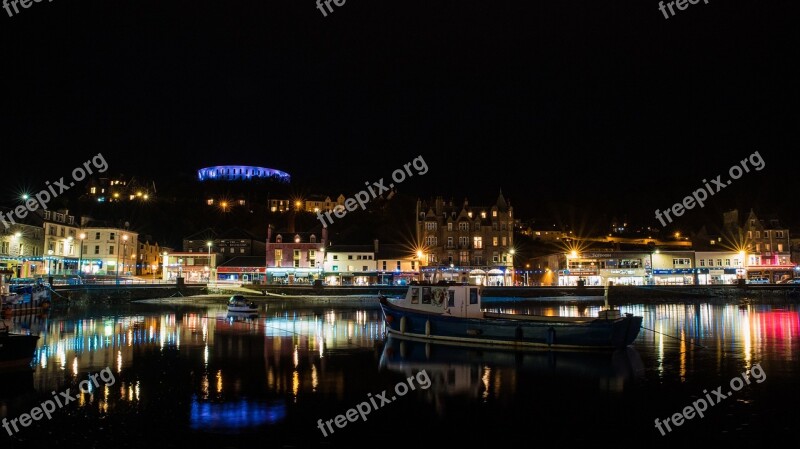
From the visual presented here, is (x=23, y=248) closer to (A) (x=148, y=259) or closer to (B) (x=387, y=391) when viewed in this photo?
(A) (x=148, y=259)

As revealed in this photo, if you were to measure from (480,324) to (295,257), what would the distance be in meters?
59.8

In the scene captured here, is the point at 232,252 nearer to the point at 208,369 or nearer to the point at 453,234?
the point at 453,234

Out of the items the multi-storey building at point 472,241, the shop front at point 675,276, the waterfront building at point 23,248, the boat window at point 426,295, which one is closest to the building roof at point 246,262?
the waterfront building at point 23,248

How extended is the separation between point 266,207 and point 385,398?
12749 centimetres

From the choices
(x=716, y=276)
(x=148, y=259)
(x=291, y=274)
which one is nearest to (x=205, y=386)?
(x=291, y=274)

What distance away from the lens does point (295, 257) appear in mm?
84000

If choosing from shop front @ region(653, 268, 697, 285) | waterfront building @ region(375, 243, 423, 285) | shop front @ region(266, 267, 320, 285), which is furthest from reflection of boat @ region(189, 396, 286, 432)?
shop front @ region(653, 268, 697, 285)

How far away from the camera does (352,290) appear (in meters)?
73.8

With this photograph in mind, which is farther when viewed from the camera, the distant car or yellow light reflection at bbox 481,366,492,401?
the distant car

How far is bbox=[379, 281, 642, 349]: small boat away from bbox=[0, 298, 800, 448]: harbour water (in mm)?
798

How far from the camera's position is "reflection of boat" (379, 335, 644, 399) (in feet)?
65.0

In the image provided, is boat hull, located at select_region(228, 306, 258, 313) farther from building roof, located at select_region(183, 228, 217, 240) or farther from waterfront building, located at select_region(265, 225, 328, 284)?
building roof, located at select_region(183, 228, 217, 240)

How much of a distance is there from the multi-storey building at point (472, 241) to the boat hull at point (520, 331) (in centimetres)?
5390

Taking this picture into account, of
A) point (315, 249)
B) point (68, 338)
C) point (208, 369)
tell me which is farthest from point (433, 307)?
point (315, 249)
